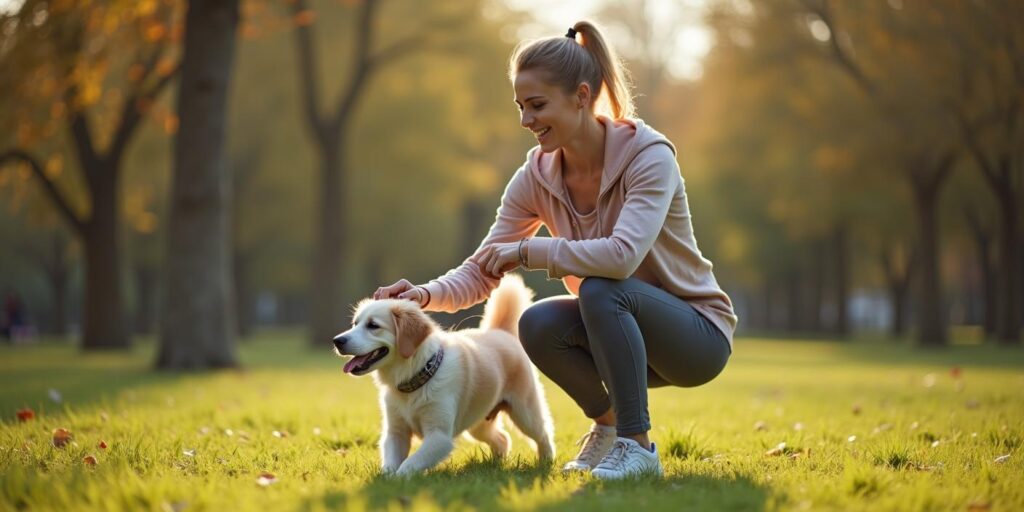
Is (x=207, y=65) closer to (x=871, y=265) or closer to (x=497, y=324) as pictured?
(x=497, y=324)

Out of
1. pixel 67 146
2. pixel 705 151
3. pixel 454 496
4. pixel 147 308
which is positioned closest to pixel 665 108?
pixel 705 151

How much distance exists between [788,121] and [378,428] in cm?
1978

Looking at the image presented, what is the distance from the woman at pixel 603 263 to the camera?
3.99m

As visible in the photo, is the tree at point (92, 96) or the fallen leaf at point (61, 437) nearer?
the fallen leaf at point (61, 437)

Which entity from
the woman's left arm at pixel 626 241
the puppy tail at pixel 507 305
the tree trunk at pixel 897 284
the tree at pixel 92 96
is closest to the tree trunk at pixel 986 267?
the tree trunk at pixel 897 284

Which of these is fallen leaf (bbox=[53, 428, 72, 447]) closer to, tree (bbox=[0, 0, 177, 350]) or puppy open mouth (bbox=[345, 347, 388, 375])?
puppy open mouth (bbox=[345, 347, 388, 375])

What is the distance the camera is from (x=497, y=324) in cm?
512

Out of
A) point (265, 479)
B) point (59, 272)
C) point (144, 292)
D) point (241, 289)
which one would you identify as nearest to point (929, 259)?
point (241, 289)

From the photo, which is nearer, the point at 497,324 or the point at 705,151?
the point at 497,324

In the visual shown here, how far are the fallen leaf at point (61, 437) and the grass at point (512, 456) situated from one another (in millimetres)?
64

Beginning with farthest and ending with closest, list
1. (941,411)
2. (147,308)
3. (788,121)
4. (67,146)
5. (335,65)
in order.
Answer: (147,308), (788,121), (335,65), (67,146), (941,411)

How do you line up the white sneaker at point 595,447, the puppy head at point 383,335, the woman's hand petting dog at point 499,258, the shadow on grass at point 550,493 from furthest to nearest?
1. the white sneaker at point 595,447
2. the puppy head at point 383,335
3. the woman's hand petting dog at point 499,258
4. the shadow on grass at point 550,493

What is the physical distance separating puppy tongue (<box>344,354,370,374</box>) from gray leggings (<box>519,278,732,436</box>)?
688 mm

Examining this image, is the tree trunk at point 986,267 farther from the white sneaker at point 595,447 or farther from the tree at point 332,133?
the white sneaker at point 595,447
